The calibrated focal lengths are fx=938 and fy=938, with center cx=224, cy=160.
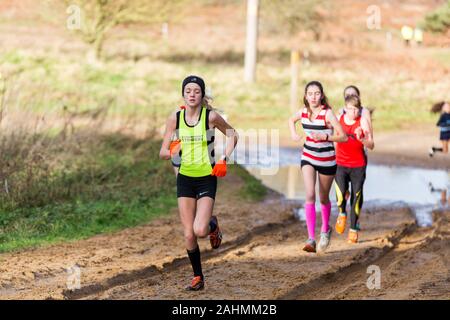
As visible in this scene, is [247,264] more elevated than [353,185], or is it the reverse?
[353,185]

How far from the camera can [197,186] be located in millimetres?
8133

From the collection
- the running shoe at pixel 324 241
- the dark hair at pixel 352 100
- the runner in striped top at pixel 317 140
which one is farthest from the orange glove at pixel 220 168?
the dark hair at pixel 352 100

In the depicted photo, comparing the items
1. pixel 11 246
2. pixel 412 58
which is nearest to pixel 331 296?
pixel 11 246

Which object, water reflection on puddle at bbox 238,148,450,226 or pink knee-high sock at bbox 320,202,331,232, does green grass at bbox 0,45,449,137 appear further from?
pink knee-high sock at bbox 320,202,331,232

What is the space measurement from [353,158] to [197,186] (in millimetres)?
3144

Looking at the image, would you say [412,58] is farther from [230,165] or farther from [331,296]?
[331,296]

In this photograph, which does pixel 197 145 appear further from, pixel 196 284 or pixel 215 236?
pixel 196 284

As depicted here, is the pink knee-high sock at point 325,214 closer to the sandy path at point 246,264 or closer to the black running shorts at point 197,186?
the sandy path at point 246,264

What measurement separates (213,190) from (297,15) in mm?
41908

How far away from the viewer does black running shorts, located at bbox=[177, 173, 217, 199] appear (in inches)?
320

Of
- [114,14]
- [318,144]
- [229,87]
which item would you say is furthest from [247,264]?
[114,14]

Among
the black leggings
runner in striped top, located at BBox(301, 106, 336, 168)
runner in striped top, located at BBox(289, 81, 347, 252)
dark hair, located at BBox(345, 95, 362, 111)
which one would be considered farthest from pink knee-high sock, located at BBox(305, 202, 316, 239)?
dark hair, located at BBox(345, 95, 362, 111)

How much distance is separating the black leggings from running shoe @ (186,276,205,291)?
3.14 metres

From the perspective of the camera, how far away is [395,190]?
50.4 feet
